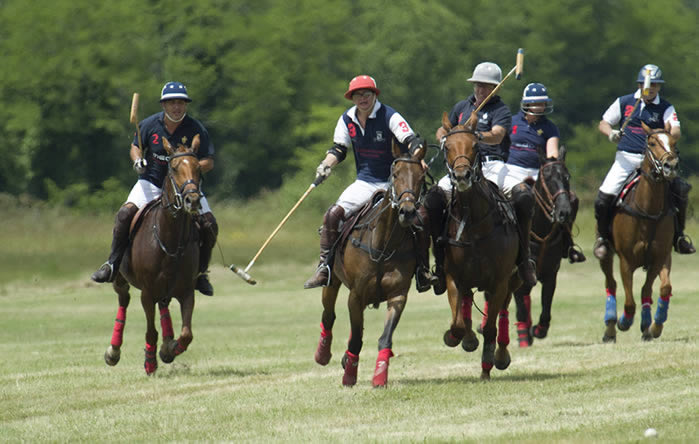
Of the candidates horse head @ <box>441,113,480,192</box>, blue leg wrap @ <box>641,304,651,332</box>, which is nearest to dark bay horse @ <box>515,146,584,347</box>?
blue leg wrap @ <box>641,304,651,332</box>

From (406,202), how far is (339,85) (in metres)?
54.0

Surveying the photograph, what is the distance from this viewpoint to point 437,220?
12.5 m

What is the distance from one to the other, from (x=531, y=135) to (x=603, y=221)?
161 cm

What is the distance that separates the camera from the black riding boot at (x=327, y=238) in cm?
1243

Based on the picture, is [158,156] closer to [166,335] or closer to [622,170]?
[166,335]

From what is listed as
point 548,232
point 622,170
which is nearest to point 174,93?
point 548,232

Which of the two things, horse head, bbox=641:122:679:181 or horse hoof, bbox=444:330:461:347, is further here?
horse head, bbox=641:122:679:181

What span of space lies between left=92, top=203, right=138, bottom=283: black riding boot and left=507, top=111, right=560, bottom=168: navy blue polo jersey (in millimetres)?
5160

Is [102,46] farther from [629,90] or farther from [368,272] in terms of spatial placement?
[368,272]

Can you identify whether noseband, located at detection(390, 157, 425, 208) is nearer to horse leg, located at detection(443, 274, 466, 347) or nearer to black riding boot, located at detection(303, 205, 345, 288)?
black riding boot, located at detection(303, 205, 345, 288)

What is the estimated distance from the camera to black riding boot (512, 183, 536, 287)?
42.4 feet

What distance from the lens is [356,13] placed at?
238 feet

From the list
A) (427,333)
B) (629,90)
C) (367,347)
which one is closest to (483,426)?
(367,347)

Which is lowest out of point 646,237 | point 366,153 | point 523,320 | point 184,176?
point 523,320
